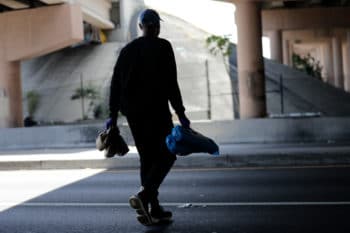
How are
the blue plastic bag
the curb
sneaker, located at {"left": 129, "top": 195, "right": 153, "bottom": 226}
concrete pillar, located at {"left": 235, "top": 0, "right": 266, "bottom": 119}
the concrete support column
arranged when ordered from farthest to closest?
1. the concrete support column
2. concrete pillar, located at {"left": 235, "top": 0, "right": 266, "bottom": 119}
3. the curb
4. sneaker, located at {"left": 129, "top": 195, "right": 153, "bottom": 226}
5. the blue plastic bag

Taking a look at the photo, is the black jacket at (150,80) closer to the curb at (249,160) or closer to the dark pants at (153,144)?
the dark pants at (153,144)

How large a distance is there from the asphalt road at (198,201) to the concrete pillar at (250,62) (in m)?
8.34

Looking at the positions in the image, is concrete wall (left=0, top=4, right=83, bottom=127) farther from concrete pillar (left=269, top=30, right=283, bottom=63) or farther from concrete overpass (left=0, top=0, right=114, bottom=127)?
concrete pillar (left=269, top=30, right=283, bottom=63)

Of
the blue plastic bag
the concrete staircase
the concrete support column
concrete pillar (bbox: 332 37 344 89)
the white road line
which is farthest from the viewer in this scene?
concrete pillar (bbox: 332 37 344 89)

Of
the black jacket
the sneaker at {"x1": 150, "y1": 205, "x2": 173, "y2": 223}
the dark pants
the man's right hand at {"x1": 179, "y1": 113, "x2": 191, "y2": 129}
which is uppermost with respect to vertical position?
the black jacket

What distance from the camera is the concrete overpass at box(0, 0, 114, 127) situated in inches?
909

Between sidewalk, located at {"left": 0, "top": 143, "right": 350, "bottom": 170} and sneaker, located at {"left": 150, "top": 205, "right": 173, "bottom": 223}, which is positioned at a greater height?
sneaker, located at {"left": 150, "top": 205, "right": 173, "bottom": 223}

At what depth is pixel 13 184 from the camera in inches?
445

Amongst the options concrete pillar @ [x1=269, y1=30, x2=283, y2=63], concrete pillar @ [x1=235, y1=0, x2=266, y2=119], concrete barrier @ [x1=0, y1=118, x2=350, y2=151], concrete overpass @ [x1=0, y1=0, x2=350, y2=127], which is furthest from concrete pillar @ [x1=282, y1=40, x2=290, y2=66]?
concrete barrier @ [x1=0, y1=118, x2=350, y2=151]

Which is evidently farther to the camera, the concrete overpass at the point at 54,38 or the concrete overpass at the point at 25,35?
the concrete overpass at the point at 25,35

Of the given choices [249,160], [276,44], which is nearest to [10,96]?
[249,160]

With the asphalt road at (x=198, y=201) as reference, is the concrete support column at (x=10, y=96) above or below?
above

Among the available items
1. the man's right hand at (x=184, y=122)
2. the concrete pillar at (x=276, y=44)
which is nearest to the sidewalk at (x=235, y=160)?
the man's right hand at (x=184, y=122)

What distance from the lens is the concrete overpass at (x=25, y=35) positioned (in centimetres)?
2308
